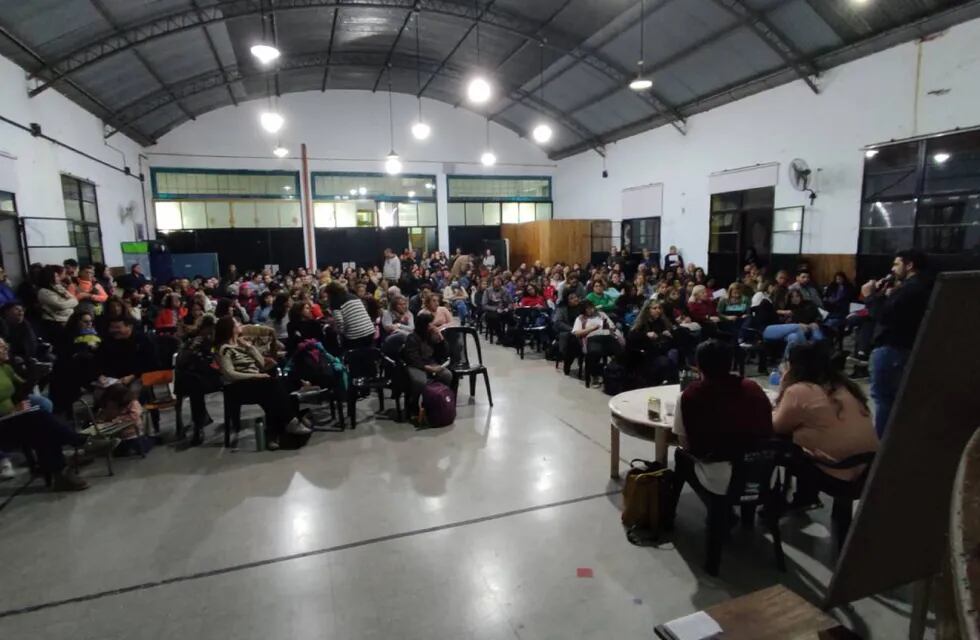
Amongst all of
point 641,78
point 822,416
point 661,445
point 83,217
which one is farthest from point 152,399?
point 641,78

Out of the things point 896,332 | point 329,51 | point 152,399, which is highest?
point 329,51

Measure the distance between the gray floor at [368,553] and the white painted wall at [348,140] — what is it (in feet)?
40.4

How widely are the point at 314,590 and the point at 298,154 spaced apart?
1437 centimetres

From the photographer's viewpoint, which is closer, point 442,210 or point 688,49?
point 688,49

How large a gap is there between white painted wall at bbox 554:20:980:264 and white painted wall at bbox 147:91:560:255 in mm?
5200

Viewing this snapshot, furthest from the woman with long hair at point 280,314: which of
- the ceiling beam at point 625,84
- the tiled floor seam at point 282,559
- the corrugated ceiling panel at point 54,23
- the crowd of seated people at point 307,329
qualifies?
the ceiling beam at point 625,84

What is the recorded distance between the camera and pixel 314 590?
8.40 ft

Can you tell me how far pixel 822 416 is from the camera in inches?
102

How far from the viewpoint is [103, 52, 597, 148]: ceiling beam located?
36.7 feet

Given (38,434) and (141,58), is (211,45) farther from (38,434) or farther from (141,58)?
(38,434)

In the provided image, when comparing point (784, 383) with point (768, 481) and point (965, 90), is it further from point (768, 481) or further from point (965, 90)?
point (965, 90)

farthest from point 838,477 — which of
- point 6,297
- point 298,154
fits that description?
point 298,154

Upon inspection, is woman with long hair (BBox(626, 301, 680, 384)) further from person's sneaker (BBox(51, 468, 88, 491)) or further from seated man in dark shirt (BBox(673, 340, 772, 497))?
person's sneaker (BBox(51, 468, 88, 491))

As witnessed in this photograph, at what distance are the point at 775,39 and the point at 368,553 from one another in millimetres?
9395
